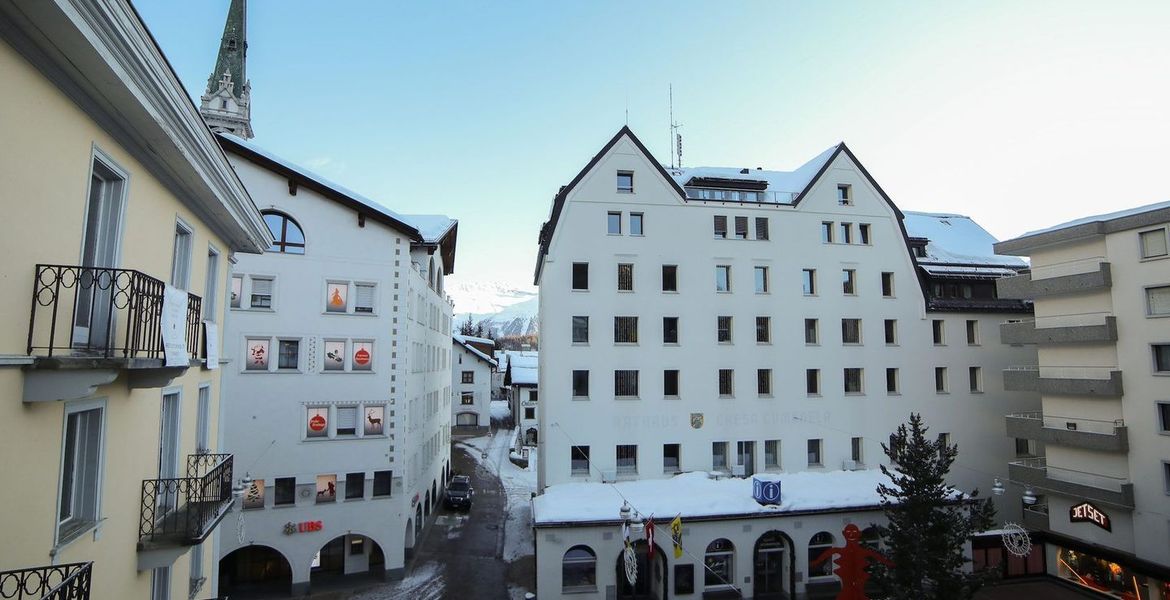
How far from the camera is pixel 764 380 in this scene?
29.9 meters

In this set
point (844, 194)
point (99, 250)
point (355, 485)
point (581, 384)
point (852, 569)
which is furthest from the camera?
point (844, 194)

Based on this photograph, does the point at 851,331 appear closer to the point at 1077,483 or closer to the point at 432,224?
the point at 1077,483

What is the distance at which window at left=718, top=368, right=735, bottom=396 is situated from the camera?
29.4 metres

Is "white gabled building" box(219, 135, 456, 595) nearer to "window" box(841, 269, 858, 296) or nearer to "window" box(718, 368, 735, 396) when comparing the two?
"window" box(718, 368, 735, 396)

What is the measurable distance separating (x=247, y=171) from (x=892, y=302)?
112 ft

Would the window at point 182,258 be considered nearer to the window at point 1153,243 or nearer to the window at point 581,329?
the window at point 581,329

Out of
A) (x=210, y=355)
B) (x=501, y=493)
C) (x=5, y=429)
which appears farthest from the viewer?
(x=501, y=493)

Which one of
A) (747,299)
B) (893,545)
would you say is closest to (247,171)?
(747,299)

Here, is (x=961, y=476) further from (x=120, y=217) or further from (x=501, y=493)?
(x=120, y=217)

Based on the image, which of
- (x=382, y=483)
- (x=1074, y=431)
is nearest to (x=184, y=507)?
(x=382, y=483)

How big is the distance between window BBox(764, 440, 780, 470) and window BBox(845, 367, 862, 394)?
5274 mm

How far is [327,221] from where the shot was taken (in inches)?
1040

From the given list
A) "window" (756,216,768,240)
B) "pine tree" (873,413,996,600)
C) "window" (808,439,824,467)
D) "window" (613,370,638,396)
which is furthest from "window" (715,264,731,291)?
"pine tree" (873,413,996,600)

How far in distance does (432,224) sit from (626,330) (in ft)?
45.7
